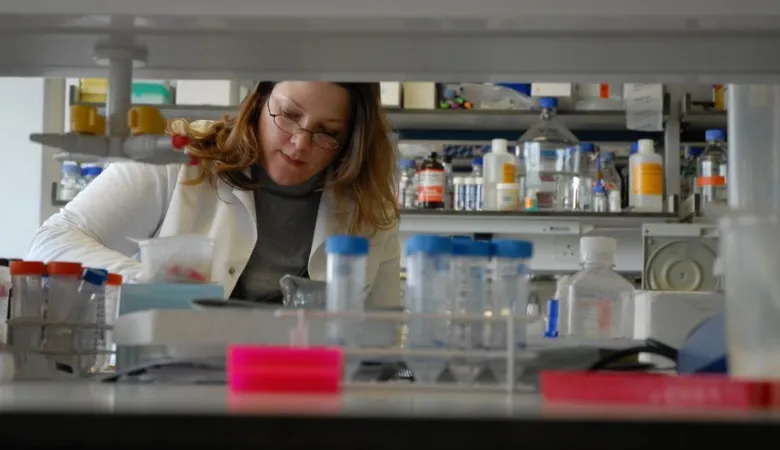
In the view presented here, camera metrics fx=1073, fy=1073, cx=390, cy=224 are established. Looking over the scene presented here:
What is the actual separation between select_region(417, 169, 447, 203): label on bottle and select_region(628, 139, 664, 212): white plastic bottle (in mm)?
710

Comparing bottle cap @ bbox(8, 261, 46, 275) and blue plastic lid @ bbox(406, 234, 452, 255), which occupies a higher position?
blue plastic lid @ bbox(406, 234, 452, 255)

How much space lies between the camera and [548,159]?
162 inches

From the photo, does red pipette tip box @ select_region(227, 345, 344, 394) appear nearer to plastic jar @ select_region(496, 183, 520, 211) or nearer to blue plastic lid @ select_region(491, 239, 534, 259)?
blue plastic lid @ select_region(491, 239, 534, 259)

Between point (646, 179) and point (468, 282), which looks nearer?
point (468, 282)

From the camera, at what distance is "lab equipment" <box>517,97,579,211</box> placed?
408 cm

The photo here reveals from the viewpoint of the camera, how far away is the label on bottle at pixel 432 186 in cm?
403

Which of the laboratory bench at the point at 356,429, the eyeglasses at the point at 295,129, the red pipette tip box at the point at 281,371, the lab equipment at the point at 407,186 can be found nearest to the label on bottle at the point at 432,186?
the lab equipment at the point at 407,186

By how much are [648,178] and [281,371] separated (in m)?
3.22

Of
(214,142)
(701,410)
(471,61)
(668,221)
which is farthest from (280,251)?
(668,221)

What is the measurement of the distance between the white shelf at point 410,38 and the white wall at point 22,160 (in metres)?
3.35

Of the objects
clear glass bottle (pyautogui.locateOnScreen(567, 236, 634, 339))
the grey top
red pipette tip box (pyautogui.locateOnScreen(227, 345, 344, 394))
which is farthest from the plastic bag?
the grey top

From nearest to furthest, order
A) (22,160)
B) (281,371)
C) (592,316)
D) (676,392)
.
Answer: (676,392) → (281,371) → (592,316) → (22,160)

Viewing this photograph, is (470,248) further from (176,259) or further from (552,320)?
(552,320)

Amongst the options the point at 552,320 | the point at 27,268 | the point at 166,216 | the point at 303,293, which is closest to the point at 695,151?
the point at 552,320
